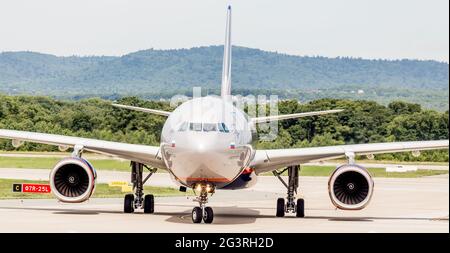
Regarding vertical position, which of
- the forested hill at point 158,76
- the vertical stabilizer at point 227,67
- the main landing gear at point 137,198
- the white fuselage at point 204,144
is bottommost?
the main landing gear at point 137,198

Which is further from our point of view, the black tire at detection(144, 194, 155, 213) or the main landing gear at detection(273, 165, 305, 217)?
the main landing gear at detection(273, 165, 305, 217)

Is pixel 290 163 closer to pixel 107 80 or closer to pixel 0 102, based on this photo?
pixel 0 102

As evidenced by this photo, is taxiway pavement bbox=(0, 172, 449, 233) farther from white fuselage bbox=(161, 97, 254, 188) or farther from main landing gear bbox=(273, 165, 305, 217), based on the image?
white fuselage bbox=(161, 97, 254, 188)

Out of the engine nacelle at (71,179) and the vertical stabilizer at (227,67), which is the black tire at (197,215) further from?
the vertical stabilizer at (227,67)

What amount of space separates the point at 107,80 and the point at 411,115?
7618cm

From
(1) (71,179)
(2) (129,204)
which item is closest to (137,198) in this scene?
(2) (129,204)

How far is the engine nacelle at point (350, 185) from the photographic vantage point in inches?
1121

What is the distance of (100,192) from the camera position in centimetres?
4659

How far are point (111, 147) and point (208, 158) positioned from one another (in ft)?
15.8

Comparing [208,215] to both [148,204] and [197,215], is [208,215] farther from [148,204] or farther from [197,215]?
[148,204]

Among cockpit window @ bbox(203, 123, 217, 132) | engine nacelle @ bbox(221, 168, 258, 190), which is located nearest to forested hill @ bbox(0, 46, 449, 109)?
engine nacelle @ bbox(221, 168, 258, 190)

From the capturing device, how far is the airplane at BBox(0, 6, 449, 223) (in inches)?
1009

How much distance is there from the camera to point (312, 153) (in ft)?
96.9

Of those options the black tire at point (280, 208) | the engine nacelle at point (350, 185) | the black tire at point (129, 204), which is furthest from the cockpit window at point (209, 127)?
the black tire at point (280, 208)
